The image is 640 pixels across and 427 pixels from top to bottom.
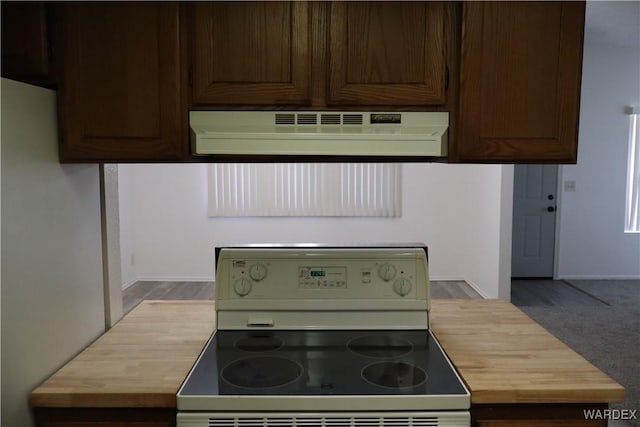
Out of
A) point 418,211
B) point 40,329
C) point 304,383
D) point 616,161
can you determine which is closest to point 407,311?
point 304,383

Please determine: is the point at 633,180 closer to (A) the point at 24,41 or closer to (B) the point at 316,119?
(B) the point at 316,119

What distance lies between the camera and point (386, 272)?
68.7 inches

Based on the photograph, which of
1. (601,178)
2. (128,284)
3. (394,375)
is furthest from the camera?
(601,178)

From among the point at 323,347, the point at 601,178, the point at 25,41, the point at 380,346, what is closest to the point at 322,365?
the point at 323,347

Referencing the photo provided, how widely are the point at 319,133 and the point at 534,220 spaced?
518 cm

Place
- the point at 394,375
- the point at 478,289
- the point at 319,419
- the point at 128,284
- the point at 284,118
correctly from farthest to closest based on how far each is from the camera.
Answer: the point at 128,284 < the point at 478,289 < the point at 284,118 < the point at 394,375 < the point at 319,419

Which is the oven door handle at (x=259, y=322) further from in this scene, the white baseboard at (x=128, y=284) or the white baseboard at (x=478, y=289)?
the white baseboard at (x=128, y=284)

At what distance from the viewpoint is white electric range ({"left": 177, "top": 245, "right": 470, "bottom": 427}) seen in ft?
4.24

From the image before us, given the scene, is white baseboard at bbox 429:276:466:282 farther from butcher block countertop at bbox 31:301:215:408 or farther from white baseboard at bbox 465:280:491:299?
butcher block countertop at bbox 31:301:215:408

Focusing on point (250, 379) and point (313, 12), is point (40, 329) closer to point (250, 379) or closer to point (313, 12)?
A: point (250, 379)

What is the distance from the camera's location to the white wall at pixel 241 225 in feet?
19.1

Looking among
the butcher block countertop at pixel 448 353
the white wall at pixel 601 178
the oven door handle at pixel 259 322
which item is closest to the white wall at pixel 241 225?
the white wall at pixel 601 178

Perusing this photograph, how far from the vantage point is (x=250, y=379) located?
139 centimetres

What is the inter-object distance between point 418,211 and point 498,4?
178 inches
